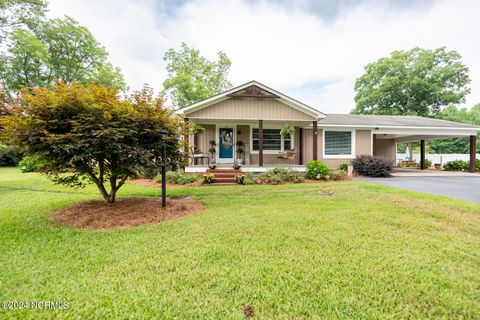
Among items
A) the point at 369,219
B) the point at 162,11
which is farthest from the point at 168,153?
the point at 162,11

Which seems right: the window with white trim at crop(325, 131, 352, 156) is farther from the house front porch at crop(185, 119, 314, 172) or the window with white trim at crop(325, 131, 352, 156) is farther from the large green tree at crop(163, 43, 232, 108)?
the large green tree at crop(163, 43, 232, 108)

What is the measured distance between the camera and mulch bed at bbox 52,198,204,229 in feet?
14.0

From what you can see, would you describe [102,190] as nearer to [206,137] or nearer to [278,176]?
[278,176]

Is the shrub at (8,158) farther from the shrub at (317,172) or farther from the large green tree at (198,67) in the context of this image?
the shrub at (317,172)

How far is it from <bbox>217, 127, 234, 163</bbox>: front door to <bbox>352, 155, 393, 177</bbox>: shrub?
779 centimetres

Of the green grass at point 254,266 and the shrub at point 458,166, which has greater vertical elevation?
the shrub at point 458,166

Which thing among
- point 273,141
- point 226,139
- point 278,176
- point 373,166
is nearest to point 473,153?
point 373,166

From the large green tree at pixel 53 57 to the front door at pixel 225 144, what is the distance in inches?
628

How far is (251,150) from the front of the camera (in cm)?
1273

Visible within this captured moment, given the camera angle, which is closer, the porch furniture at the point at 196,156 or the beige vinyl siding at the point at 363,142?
the porch furniture at the point at 196,156

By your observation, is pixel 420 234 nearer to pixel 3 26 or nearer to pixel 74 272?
pixel 74 272

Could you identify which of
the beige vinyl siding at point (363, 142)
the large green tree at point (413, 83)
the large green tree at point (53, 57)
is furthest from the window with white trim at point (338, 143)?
the large green tree at point (53, 57)

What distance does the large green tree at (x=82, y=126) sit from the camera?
162 inches

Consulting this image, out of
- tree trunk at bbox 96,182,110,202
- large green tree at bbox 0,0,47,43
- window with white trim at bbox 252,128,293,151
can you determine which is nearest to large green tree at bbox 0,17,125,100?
large green tree at bbox 0,0,47,43
